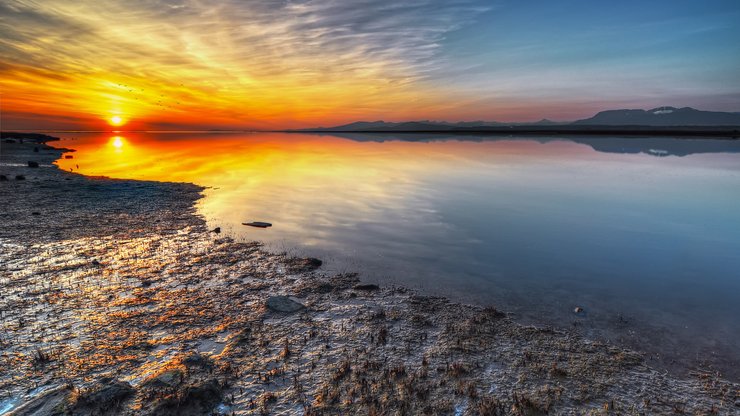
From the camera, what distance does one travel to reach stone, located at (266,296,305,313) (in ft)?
36.5

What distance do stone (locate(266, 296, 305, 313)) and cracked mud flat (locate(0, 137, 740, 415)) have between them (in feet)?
0.93

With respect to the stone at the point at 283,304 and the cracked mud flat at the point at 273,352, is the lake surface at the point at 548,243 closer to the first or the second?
the cracked mud flat at the point at 273,352

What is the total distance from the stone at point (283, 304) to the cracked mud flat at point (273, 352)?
0.93 ft

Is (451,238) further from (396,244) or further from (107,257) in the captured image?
(107,257)

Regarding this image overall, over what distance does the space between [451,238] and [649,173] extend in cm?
4375

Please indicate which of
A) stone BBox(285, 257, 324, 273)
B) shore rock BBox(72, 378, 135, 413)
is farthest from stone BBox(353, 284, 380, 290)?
shore rock BBox(72, 378, 135, 413)

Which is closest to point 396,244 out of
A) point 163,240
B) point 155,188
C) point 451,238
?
point 451,238

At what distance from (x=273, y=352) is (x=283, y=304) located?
2.53 metres

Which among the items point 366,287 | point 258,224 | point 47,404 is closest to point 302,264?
point 366,287

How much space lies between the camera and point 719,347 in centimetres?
935

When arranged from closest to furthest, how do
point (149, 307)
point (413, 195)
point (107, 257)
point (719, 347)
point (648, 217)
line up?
point (719, 347) → point (149, 307) → point (107, 257) → point (648, 217) → point (413, 195)

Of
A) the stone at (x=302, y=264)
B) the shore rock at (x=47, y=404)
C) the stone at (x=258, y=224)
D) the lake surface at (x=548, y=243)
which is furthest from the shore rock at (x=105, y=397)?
the stone at (x=258, y=224)

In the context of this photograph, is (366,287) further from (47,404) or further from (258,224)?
(258,224)

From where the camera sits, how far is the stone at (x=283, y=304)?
1113 cm
